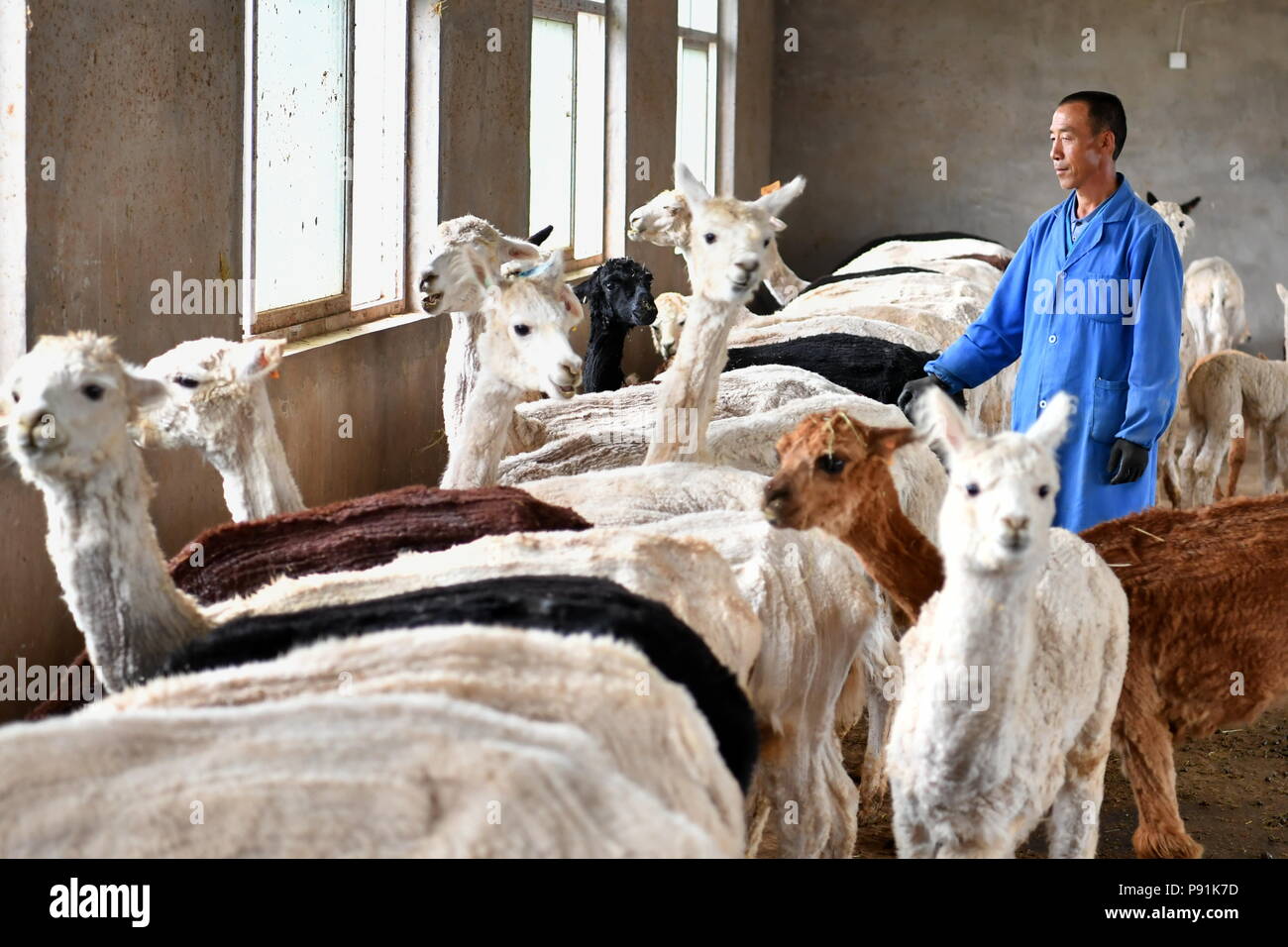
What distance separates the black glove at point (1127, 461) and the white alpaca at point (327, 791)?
8.49 ft

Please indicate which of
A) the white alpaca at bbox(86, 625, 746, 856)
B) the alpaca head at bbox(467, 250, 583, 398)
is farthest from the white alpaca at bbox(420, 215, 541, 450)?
the white alpaca at bbox(86, 625, 746, 856)

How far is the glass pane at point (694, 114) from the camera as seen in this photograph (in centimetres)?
1236

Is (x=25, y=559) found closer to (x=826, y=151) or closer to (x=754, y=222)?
(x=754, y=222)

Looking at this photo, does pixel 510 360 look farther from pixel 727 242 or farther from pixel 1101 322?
pixel 1101 322

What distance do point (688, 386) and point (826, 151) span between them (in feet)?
37.5

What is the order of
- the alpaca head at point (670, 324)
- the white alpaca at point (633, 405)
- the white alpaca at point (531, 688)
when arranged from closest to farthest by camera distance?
the white alpaca at point (531, 688)
the white alpaca at point (633, 405)
the alpaca head at point (670, 324)

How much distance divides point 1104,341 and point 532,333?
165 cm

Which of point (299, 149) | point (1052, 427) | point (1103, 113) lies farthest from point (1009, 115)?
point (1052, 427)

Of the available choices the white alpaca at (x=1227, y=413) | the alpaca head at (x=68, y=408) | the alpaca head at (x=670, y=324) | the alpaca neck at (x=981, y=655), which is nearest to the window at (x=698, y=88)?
the alpaca head at (x=670, y=324)

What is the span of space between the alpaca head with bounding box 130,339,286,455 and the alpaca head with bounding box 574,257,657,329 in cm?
287

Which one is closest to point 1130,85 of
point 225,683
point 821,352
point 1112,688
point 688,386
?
point 821,352

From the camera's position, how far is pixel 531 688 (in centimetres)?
232

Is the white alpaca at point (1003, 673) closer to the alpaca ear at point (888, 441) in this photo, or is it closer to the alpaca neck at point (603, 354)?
the alpaca ear at point (888, 441)

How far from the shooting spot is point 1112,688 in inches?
132
